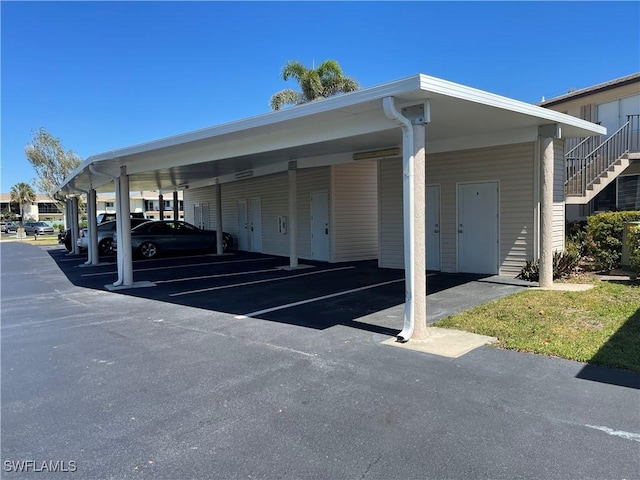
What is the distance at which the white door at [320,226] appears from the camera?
14.8 m

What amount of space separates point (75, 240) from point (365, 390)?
62.3 ft

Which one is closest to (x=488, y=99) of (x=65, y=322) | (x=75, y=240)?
(x=65, y=322)

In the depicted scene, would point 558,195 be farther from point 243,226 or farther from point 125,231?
point 243,226

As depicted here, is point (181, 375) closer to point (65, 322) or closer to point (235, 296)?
point (65, 322)

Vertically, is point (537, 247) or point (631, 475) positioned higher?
point (537, 247)

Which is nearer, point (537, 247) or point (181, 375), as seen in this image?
point (181, 375)

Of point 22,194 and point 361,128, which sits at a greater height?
point 22,194

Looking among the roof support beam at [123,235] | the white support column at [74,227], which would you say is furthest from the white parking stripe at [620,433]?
the white support column at [74,227]

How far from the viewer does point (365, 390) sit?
420 centimetres

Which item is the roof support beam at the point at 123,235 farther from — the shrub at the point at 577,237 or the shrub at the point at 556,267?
the shrub at the point at 577,237

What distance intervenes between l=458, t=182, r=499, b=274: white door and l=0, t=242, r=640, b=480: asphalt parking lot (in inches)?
188

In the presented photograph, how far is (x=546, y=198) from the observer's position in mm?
8625

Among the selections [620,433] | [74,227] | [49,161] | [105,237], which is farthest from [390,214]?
[49,161]
